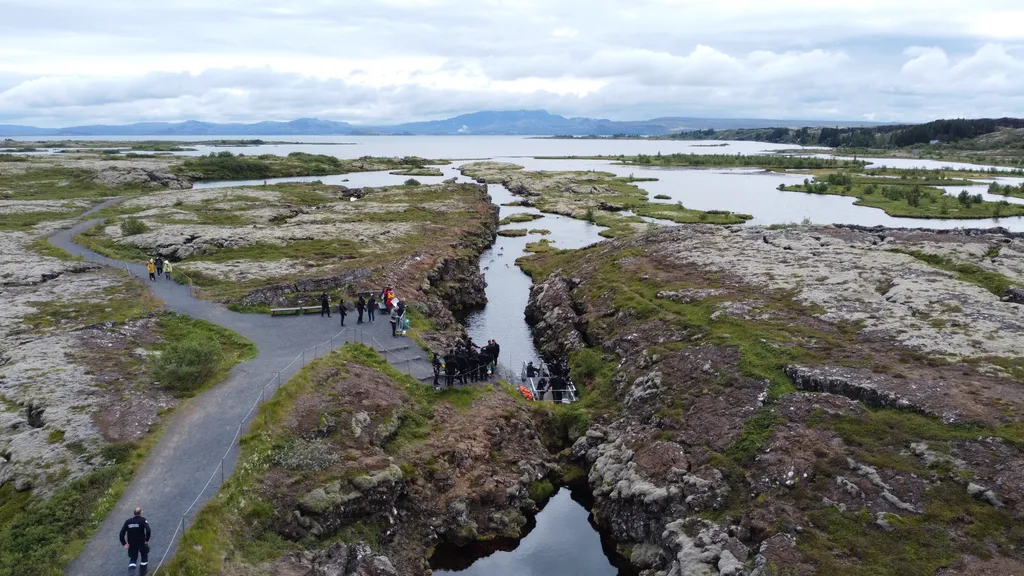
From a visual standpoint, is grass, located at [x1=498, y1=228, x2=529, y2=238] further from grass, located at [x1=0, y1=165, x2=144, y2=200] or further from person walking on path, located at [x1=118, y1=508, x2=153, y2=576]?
person walking on path, located at [x1=118, y1=508, x2=153, y2=576]

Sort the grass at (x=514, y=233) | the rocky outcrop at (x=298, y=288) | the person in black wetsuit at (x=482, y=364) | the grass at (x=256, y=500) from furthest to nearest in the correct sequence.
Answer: the grass at (x=514, y=233)
the rocky outcrop at (x=298, y=288)
the person in black wetsuit at (x=482, y=364)
the grass at (x=256, y=500)

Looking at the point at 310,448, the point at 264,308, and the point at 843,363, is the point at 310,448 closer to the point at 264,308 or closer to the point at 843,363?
the point at 264,308

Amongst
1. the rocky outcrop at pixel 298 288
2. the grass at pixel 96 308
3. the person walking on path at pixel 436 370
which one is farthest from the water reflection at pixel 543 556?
the grass at pixel 96 308

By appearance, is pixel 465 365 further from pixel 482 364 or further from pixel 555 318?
pixel 555 318

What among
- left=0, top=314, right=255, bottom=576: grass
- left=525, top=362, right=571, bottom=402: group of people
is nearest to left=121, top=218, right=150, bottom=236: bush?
left=0, top=314, right=255, bottom=576: grass

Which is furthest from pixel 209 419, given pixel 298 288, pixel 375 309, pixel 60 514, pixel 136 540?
pixel 298 288

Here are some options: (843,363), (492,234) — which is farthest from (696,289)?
(492,234)

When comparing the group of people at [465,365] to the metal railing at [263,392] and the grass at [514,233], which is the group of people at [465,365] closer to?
the metal railing at [263,392]
